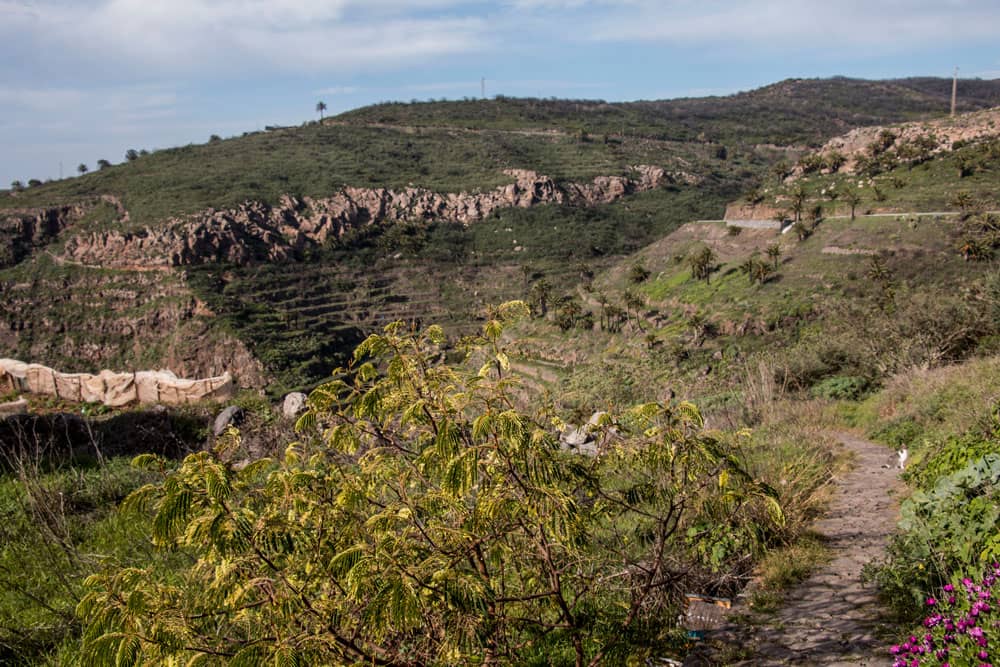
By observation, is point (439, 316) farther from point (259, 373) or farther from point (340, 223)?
point (340, 223)

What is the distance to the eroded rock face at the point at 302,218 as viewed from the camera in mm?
51750

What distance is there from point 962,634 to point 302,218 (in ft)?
219

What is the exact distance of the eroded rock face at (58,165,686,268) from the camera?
5175 centimetres

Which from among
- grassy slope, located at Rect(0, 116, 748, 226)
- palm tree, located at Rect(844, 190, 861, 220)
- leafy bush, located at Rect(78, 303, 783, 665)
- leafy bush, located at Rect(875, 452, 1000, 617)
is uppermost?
grassy slope, located at Rect(0, 116, 748, 226)

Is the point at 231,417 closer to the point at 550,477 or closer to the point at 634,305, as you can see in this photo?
the point at 550,477

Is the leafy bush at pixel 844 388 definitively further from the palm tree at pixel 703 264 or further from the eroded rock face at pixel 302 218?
the eroded rock face at pixel 302 218

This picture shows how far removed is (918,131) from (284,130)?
8333cm

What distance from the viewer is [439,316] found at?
46906 mm

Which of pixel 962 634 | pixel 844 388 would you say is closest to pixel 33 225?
pixel 844 388

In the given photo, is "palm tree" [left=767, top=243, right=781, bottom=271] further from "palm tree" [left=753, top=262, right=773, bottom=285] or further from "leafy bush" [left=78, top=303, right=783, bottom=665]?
Result: "leafy bush" [left=78, top=303, right=783, bottom=665]

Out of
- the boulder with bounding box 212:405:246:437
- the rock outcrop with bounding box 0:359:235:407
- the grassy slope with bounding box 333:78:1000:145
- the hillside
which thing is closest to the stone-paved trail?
the boulder with bounding box 212:405:246:437

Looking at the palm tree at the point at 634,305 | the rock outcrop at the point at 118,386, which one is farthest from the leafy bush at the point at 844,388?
the palm tree at the point at 634,305

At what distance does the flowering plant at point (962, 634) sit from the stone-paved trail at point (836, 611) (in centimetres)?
52

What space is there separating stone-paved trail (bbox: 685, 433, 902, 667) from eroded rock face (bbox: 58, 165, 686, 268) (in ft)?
184
